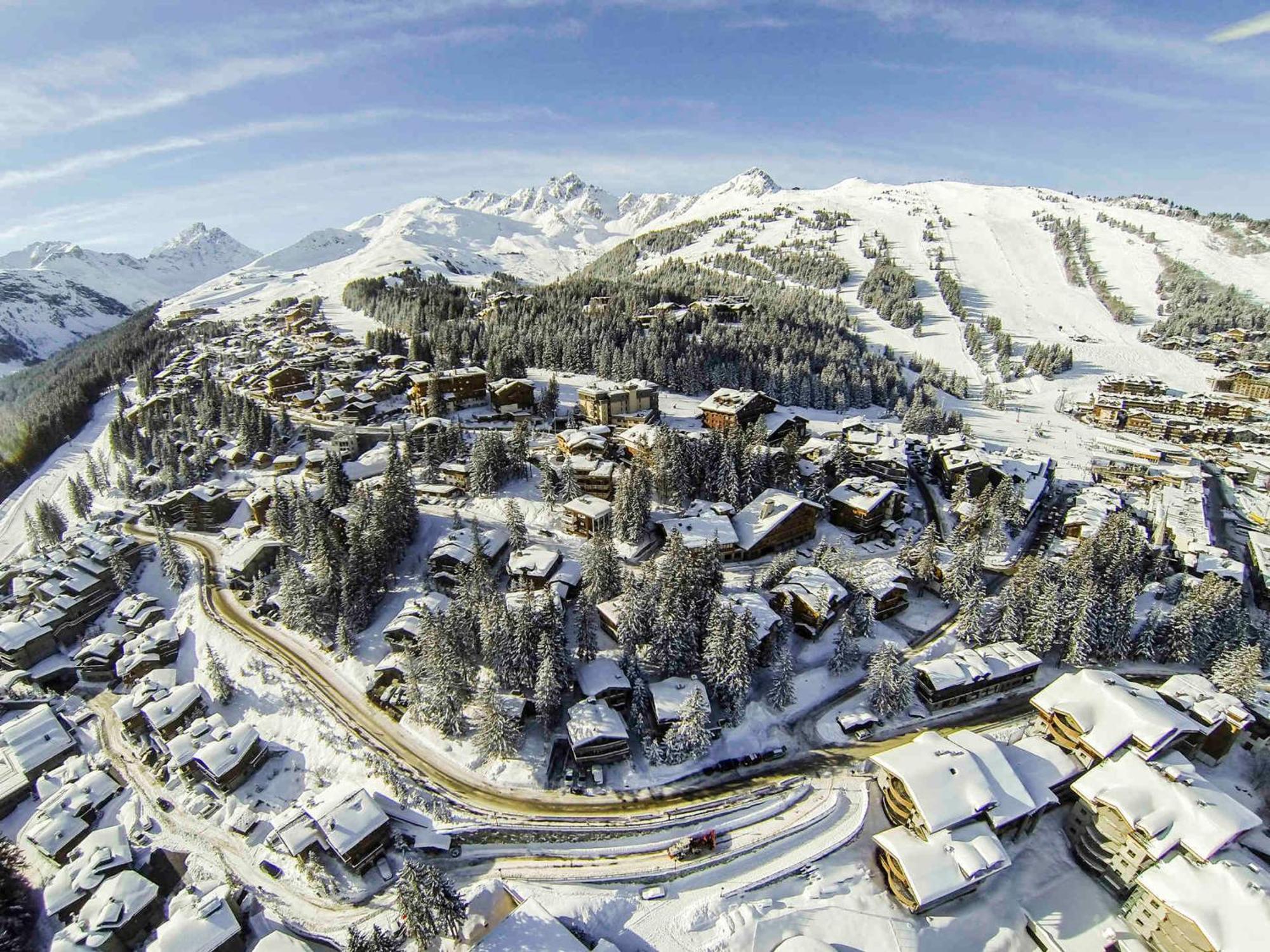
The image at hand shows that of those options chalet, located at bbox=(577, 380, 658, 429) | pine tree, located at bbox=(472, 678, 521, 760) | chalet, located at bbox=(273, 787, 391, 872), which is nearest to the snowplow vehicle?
pine tree, located at bbox=(472, 678, 521, 760)

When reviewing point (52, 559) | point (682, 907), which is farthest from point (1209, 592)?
point (52, 559)

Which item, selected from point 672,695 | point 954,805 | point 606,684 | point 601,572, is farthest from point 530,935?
point 601,572

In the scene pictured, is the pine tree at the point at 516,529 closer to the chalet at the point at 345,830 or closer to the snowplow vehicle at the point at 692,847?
the chalet at the point at 345,830

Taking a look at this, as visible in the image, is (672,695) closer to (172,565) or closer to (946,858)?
(946,858)

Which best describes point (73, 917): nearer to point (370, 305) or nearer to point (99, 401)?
point (99, 401)

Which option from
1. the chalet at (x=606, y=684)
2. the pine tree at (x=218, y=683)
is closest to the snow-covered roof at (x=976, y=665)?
the chalet at (x=606, y=684)

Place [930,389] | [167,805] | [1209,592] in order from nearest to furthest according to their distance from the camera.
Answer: [167,805] → [1209,592] → [930,389]

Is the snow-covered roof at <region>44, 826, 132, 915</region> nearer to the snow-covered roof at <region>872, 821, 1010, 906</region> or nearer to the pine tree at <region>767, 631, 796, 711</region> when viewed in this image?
the pine tree at <region>767, 631, 796, 711</region>
